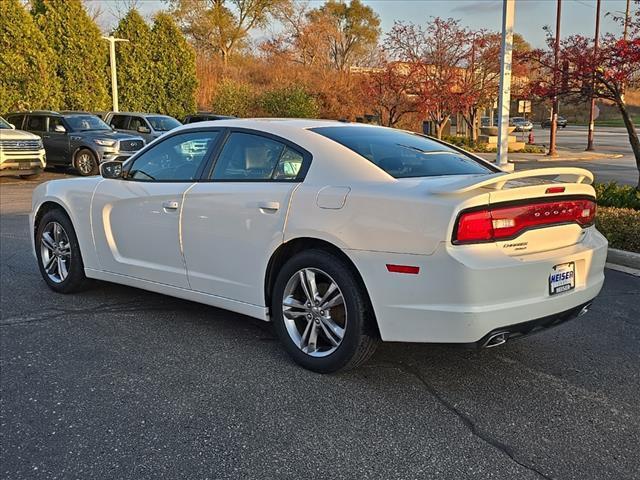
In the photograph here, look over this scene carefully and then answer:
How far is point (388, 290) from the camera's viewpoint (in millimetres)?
3385

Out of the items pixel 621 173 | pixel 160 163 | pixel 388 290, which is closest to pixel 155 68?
pixel 621 173

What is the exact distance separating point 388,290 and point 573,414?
119cm

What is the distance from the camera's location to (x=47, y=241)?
18.6 feet

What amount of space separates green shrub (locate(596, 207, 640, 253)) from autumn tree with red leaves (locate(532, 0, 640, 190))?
2689 mm

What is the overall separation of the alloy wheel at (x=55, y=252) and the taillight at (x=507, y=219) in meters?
3.73

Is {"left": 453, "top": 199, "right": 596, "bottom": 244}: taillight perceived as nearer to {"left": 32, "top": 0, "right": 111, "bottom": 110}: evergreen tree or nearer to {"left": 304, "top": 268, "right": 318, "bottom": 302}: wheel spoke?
{"left": 304, "top": 268, "right": 318, "bottom": 302}: wheel spoke

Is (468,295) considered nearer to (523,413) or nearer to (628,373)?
(523,413)

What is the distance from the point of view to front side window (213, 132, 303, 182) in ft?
13.2

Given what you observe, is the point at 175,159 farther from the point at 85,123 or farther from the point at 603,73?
the point at 85,123

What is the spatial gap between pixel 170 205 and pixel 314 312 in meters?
1.46

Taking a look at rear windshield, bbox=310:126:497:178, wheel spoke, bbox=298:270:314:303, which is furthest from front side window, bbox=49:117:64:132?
wheel spoke, bbox=298:270:314:303

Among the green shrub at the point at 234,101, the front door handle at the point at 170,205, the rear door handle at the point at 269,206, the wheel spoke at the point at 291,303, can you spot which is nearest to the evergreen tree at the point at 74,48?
the green shrub at the point at 234,101

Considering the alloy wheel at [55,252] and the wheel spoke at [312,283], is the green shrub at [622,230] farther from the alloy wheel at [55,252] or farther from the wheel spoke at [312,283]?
the alloy wheel at [55,252]

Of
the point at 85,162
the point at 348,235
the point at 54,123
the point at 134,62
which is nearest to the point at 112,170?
the point at 348,235
